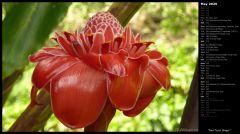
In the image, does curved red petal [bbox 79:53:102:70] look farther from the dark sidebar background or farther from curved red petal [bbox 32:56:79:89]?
the dark sidebar background

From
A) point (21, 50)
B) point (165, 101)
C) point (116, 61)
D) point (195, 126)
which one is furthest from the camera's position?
point (165, 101)

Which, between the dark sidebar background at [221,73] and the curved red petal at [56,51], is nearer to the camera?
the curved red petal at [56,51]

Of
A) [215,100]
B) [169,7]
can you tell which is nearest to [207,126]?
[215,100]

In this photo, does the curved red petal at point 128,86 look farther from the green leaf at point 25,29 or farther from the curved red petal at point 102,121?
the green leaf at point 25,29

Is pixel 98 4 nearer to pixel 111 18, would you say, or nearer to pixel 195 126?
pixel 195 126

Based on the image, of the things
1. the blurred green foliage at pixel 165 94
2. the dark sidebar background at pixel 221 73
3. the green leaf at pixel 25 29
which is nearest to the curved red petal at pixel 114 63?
the green leaf at pixel 25 29

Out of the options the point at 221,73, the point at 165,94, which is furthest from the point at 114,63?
the point at 165,94

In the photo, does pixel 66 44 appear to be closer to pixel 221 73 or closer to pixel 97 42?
pixel 97 42

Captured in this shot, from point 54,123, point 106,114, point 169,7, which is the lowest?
point 54,123
